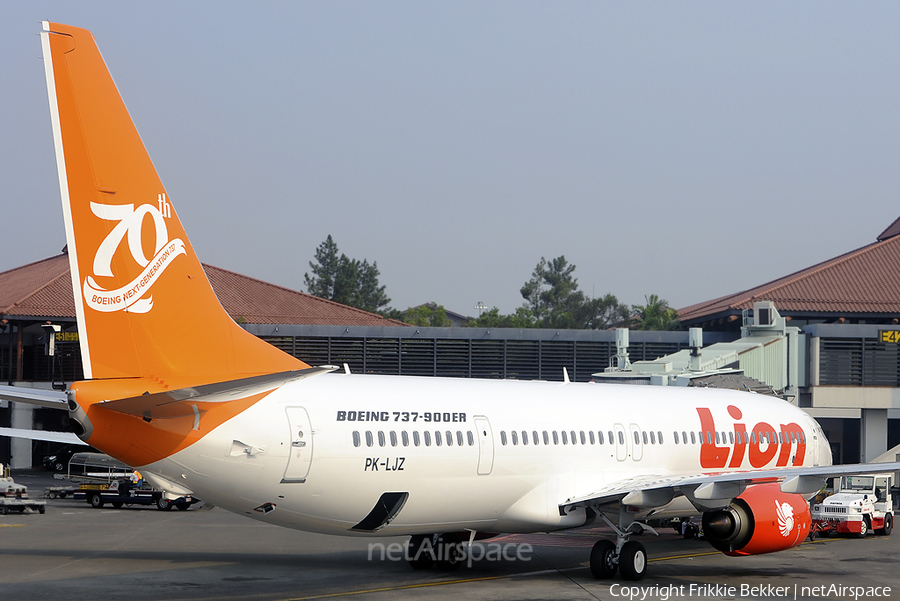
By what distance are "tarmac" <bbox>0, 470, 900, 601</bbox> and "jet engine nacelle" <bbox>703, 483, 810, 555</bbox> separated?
0.72 metres

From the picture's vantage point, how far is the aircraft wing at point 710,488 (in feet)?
59.0

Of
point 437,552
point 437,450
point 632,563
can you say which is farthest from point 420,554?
point 632,563

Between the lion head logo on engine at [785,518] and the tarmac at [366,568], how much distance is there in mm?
1004

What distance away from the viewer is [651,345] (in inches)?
1948

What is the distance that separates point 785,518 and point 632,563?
3276 millimetres

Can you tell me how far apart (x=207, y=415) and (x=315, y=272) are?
347 ft

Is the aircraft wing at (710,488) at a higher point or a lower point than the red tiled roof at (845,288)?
lower

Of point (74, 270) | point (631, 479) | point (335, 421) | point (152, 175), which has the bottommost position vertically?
point (631, 479)

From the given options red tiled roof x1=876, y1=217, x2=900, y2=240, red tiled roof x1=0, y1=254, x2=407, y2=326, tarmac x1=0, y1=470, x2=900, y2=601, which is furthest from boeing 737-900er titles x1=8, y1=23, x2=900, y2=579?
red tiled roof x1=876, y1=217, x2=900, y2=240

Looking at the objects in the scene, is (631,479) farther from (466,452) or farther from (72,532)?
(72,532)

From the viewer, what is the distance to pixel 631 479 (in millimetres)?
20922

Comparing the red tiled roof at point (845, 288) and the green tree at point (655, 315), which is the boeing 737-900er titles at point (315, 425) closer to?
the red tiled roof at point (845, 288)

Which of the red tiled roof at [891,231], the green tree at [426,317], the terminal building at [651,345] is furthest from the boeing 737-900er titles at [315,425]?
the green tree at [426,317]

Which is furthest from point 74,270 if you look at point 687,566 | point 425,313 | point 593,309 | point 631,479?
point 593,309
